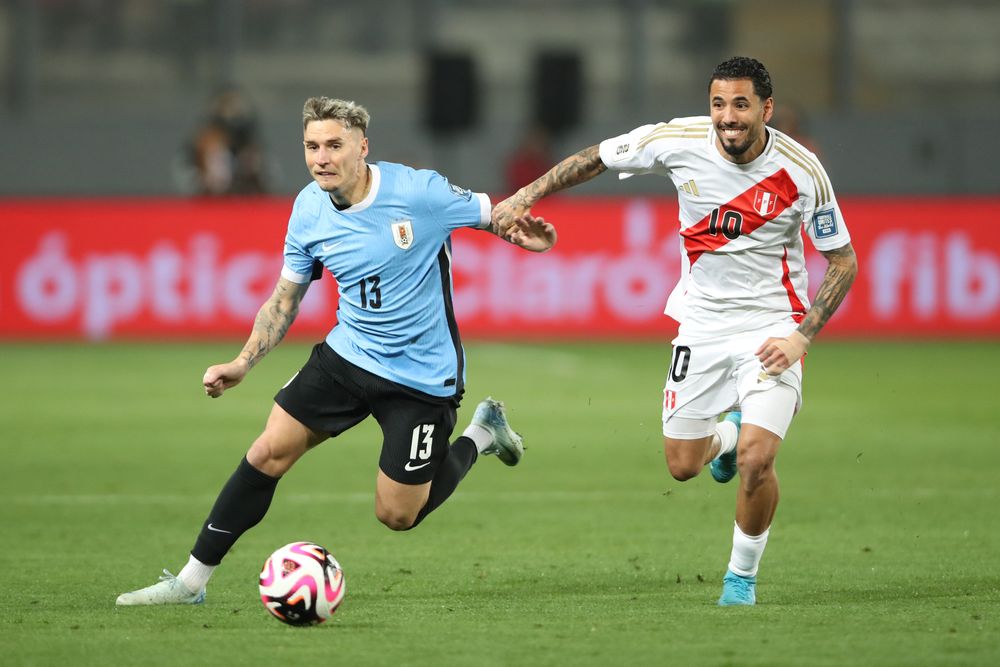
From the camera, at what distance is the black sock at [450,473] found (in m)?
7.21

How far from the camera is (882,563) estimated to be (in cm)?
757

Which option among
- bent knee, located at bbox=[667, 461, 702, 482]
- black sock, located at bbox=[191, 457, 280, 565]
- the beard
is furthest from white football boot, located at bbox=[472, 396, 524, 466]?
the beard

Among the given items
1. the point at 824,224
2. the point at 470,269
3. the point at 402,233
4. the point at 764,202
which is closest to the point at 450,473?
the point at 402,233

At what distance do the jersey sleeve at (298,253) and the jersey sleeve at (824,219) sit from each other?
6.69ft

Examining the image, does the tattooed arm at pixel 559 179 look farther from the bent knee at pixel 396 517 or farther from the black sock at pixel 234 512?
the black sock at pixel 234 512

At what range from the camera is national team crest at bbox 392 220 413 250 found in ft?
22.4

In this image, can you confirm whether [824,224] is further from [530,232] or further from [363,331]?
[363,331]

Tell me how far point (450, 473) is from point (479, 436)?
46 centimetres

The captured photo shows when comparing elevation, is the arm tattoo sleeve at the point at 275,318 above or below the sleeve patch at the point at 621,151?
below

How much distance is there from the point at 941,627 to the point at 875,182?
70.9 feet

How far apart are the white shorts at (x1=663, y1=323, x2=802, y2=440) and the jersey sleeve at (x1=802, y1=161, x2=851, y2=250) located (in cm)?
42

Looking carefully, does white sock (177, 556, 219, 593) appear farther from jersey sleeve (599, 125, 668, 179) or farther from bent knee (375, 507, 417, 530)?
jersey sleeve (599, 125, 668, 179)

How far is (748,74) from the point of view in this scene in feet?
21.8

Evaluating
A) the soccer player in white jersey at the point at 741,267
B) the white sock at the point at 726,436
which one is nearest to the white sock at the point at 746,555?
the soccer player in white jersey at the point at 741,267
